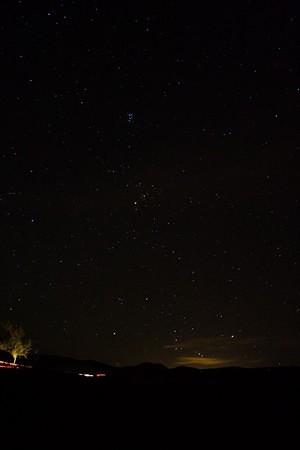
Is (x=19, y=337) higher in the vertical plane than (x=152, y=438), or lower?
higher

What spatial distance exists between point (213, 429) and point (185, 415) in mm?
1567

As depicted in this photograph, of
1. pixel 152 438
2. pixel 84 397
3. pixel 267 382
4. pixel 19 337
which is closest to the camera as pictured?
pixel 152 438

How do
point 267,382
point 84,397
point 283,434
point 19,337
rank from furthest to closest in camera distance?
point 19,337
point 267,382
point 84,397
point 283,434

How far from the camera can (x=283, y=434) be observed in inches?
661

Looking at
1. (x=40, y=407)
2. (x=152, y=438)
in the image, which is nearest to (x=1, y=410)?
(x=40, y=407)

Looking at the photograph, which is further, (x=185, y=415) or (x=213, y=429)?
(x=185, y=415)

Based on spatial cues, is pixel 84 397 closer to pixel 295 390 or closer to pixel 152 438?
pixel 152 438

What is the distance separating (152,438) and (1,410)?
4.74 m

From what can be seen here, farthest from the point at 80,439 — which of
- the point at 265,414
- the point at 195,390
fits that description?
the point at 195,390

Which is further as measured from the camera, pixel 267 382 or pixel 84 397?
pixel 267 382

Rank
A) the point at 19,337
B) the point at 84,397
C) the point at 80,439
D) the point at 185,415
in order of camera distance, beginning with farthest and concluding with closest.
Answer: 1. the point at 19,337
2. the point at 84,397
3. the point at 185,415
4. the point at 80,439

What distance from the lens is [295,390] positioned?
24750 millimetres

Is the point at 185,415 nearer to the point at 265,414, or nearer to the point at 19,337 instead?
the point at 265,414

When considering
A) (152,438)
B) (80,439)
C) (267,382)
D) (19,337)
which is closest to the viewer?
(80,439)
